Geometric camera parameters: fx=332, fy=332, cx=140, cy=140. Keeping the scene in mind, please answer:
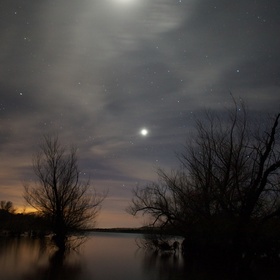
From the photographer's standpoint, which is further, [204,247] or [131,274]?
[204,247]

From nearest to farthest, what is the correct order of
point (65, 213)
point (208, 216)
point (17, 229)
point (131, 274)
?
point (131, 274) → point (208, 216) → point (65, 213) → point (17, 229)

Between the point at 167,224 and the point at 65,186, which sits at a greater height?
the point at 65,186

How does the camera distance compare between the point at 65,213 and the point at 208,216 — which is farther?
the point at 65,213

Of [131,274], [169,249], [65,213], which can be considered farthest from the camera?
[169,249]

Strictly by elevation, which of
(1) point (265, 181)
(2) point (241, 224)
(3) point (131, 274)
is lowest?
(3) point (131, 274)

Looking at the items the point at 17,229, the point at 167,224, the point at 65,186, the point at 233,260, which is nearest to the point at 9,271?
the point at 233,260

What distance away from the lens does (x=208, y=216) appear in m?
21.4

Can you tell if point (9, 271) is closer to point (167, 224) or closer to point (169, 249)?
point (167, 224)

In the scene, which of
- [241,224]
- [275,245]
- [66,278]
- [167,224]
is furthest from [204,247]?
[66,278]

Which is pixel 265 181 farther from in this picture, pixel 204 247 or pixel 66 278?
pixel 204 247

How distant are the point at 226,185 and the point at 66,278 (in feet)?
33.6

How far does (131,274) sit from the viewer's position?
742 inches

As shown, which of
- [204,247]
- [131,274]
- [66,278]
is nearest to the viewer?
[66,278]

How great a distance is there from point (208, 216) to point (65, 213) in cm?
1396
